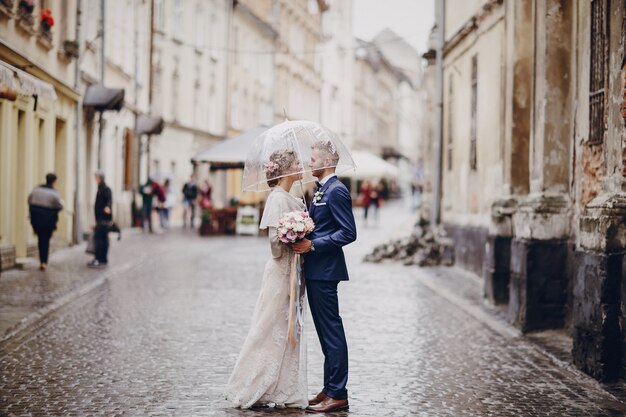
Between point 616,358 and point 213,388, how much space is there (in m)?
3.15

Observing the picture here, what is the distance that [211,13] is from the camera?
45844mm

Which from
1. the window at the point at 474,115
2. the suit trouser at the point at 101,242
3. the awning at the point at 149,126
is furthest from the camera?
the awning at the point at 149,126

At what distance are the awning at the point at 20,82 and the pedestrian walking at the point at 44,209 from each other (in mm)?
4234

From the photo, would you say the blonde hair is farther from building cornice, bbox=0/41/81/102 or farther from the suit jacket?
building cornice, bbox=0/41/81/102

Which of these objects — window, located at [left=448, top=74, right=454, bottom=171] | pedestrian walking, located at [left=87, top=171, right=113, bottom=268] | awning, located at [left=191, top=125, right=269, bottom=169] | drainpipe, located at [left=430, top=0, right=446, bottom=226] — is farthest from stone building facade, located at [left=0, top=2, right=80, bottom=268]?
window, located at [left=448, top=74, right=454, bottom=171]

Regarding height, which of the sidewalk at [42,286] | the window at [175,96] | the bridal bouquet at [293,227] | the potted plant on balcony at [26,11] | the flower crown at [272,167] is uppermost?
the window at [175,96]

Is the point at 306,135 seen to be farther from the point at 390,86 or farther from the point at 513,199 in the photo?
the point at 390,86

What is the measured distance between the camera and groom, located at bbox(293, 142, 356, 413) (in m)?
7.11

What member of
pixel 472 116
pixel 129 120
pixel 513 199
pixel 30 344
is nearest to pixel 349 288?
pixel 513 199

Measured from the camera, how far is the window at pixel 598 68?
9875 mm

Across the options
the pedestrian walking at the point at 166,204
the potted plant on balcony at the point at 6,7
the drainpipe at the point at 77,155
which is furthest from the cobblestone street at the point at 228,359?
the pedestrian walking at the point at 166,204

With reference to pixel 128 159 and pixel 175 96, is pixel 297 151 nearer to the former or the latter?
pixel 128 159

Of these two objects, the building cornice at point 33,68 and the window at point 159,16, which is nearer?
the building cornice at point 33,68

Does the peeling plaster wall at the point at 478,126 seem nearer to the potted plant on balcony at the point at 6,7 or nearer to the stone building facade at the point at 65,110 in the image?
the stone building facade at the point at 65,110
